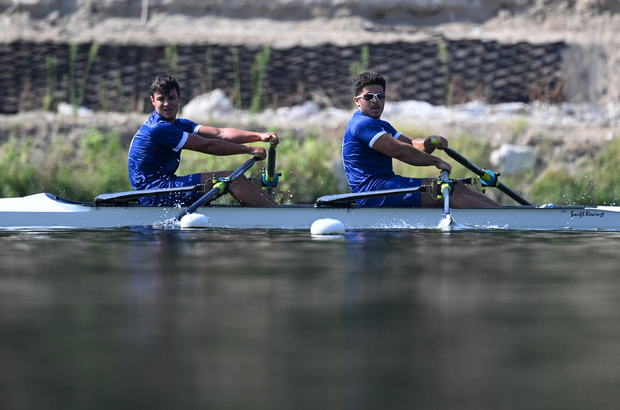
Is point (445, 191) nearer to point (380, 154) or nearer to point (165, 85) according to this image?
point (380, 154)

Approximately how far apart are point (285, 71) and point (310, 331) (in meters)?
16.4

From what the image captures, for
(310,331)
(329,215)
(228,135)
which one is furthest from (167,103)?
(310,331)

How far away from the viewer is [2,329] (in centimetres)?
375

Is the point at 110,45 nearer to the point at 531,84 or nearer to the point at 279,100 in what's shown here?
the point at 279,100

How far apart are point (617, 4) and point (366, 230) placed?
52.5ft

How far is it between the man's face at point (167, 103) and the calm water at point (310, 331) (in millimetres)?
2170

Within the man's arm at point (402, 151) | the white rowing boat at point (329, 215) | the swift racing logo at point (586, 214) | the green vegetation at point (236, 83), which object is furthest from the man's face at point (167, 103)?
the green vegetation at point (236, 83)

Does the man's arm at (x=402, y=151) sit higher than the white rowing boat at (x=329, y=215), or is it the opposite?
the man's arm at (x=402, y=151)

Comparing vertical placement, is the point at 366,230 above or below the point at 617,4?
below

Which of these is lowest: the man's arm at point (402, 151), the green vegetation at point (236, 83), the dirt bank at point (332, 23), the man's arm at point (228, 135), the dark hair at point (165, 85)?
the man's arm at point (402, 151)

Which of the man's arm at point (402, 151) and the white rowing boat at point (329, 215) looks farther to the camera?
the white rowing boat at point (329, 215)

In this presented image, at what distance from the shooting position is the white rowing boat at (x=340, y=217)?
8406 millimetres

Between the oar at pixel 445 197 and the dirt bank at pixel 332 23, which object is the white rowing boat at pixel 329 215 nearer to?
the oar at pixel 445 197

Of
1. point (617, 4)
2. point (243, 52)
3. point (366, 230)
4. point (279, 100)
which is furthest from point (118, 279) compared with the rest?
point (617, 4)
